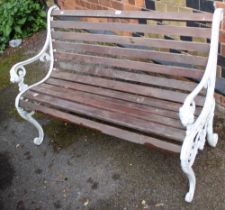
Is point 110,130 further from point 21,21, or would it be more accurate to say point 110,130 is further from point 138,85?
point 21,21

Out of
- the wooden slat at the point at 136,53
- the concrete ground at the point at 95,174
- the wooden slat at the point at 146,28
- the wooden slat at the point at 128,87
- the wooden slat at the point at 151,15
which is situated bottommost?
the concrete ground at the point at 95,174

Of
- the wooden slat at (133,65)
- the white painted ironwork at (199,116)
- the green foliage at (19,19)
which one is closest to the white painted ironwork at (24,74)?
the wooden slat at (133,65)

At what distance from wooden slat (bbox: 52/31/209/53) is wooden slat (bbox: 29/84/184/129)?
441 millimetres

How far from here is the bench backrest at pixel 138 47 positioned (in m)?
2.40

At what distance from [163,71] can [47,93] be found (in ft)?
3.23

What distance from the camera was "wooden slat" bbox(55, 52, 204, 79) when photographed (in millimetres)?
2457

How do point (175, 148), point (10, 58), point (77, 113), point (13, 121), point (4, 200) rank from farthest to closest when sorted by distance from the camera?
point (10, 58) < point (13, 121) < point (4, 200) < point (77, 113) < point (175, 148)

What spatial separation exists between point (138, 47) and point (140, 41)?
0.75 ft

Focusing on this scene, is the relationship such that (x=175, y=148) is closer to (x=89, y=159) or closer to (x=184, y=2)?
(x=89, y=159)

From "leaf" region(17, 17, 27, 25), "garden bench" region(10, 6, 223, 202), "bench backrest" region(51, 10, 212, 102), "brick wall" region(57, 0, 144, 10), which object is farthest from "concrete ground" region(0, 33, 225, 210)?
"leaf" region(17, 17, 27, 25)

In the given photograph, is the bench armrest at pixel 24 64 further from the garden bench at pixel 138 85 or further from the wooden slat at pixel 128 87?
the wooden slat at pixel 128 87

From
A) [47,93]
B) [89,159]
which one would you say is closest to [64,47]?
[47,93]

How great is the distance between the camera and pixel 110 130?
2498 mm

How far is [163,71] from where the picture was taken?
2580mm
